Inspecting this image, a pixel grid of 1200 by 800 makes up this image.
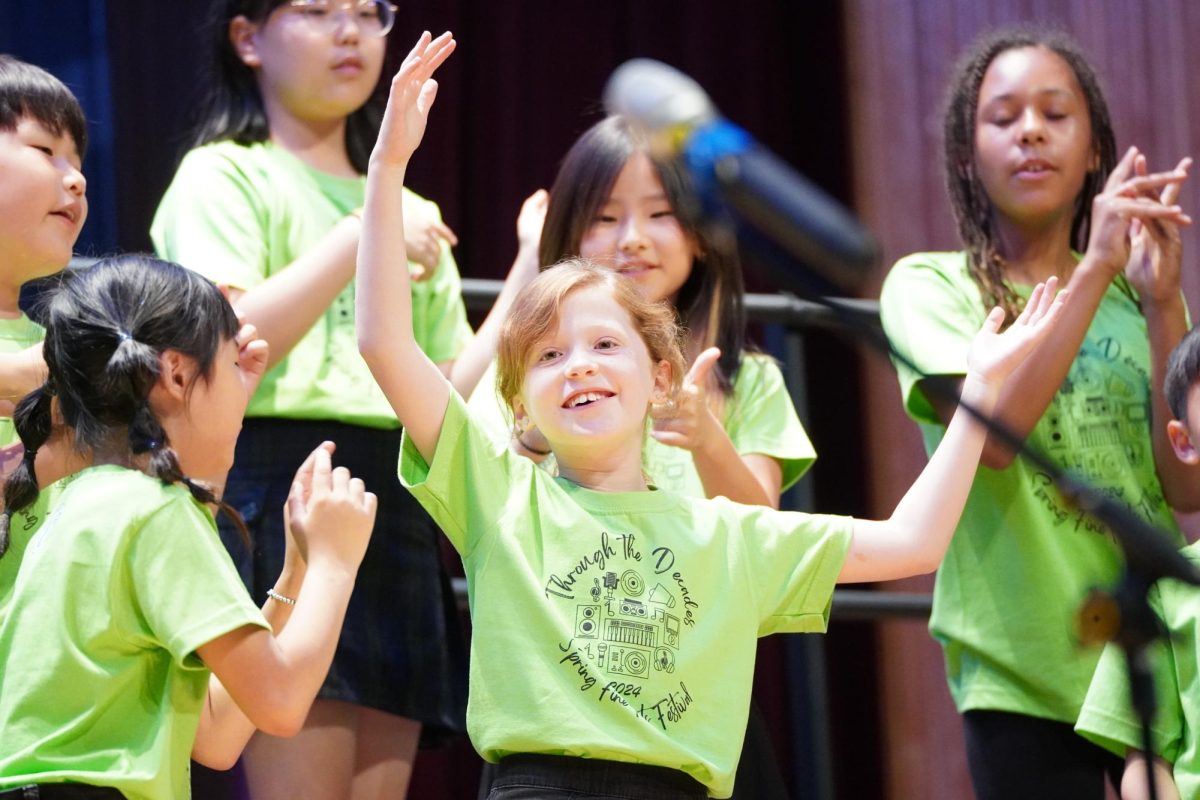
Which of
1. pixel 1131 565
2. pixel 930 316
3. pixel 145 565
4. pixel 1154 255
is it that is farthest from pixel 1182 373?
pixel 145 565

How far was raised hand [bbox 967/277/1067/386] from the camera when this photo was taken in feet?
5.82

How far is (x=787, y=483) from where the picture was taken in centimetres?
233

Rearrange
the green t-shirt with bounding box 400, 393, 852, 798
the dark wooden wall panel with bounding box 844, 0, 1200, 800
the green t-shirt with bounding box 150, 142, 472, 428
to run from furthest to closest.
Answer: the dark wooden wall panel with bounding box 844, 0, 1200, 800 < the green t-shirt with bounding box 150, 142, 472, 428 < the green t-shirt with bounding box 400, 393, 852, 798

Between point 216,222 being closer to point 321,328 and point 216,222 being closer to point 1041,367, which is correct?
point 321,328

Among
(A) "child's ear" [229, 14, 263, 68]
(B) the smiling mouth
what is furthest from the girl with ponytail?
(A) "child's ear" [229, 14, 263, 68]

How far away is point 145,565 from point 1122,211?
4.41ft

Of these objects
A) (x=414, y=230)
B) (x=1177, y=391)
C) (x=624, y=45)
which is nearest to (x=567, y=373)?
(x=414, y=230)

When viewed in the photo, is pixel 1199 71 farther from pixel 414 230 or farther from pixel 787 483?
pixel 414 230

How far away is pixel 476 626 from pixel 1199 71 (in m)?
2.50

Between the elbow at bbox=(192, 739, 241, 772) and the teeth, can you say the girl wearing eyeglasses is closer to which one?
the elbow at bbox=(192, 739, 241, 772)

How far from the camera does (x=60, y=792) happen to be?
1559mm

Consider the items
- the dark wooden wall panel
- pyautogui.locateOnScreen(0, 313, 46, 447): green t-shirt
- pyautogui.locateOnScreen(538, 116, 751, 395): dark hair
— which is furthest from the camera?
the dark wooden wall panel

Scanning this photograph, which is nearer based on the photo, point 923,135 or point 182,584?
point 182,584

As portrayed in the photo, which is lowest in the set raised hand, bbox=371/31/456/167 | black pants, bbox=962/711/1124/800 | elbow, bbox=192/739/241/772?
black pants, bbox=962/711/1124/800
